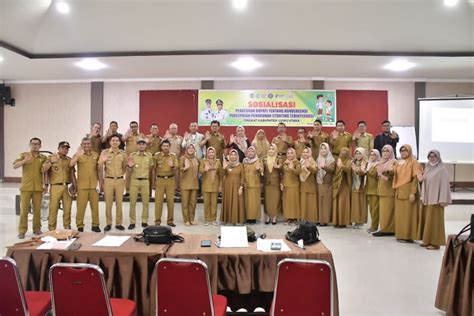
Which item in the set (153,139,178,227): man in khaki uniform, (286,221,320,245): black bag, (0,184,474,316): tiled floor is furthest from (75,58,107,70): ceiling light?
(286,221,320,245): black bag

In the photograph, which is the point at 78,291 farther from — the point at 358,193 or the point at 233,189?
the point at 358,193

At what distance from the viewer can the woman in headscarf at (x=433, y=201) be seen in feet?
15.9

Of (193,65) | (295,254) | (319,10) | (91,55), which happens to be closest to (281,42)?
(319,10)

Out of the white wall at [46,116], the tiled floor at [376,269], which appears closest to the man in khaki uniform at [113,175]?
the tiled floor at [376,269]

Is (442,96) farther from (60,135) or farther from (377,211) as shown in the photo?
(60,135)

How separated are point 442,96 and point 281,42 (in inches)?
231

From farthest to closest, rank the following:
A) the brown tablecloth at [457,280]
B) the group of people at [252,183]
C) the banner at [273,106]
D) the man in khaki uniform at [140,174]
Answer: the banner at [273,106]
the man in khaki uniform at [140,174]
the group of people at [252,183]
the brown tablecloth at [457,280]

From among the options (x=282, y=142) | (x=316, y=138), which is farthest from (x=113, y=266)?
(x=316, y=138)

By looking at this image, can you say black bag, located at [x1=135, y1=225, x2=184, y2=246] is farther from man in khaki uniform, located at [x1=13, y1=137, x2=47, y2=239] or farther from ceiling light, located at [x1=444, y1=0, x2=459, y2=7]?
ceiling light, located at [x1=444, y1=0, x2=459, y2=7]

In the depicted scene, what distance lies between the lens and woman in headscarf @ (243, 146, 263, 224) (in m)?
6.39

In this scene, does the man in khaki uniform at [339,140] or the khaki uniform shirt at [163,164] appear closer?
the khaki uniform shirt at [163,164]

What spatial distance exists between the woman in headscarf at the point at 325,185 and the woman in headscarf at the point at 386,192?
90cm

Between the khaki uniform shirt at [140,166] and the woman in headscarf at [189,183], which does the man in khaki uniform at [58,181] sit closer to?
the khaki uniform shirt at [140,166]

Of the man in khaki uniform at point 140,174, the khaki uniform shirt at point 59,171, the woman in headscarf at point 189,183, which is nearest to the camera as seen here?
the khaki uniform shirt at point 59,171
